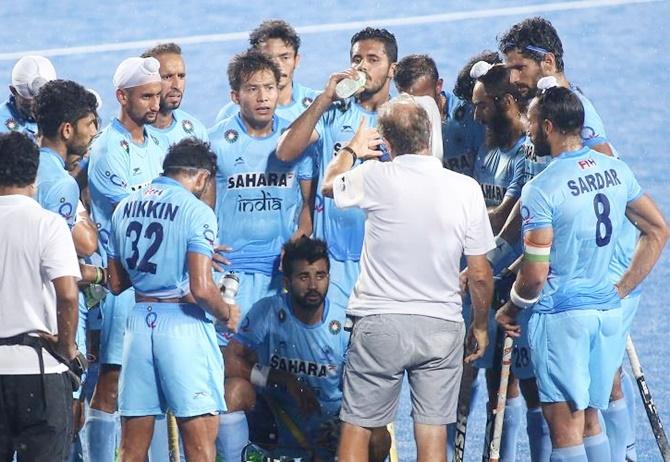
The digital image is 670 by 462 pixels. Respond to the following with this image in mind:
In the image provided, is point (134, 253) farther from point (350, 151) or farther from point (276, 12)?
point (276, 12)

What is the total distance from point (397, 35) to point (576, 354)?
30.6 ft

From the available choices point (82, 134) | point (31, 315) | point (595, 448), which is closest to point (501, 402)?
point (595, 448)

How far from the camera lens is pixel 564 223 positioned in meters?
7.80

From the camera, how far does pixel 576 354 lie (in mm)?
7914

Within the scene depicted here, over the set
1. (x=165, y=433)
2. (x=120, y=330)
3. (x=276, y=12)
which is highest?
(x=276, y=12)

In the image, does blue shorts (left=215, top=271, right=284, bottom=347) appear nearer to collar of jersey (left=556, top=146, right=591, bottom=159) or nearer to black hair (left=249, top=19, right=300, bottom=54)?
black hair (left=249, top=19, right=300, bottom=54)

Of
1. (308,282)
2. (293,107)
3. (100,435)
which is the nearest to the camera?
(308,282)

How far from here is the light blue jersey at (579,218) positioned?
25.5 ft

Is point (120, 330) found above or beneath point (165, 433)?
above

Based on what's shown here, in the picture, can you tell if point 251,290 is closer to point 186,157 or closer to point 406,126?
point 186,157

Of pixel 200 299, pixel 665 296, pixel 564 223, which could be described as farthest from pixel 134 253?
pixel 665 296

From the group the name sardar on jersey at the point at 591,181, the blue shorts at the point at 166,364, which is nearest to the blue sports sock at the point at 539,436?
the name sardar on jersey at the point at 591,181

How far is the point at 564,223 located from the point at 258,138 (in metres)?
2.23

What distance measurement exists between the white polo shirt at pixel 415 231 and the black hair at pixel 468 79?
2.15 metres
